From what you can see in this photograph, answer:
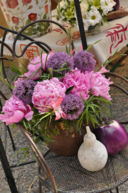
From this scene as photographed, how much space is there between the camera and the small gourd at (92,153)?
778 mm

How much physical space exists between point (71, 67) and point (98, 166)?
1.01ft

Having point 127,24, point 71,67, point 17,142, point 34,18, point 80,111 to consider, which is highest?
point 34,18

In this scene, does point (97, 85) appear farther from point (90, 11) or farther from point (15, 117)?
point (90, 11)

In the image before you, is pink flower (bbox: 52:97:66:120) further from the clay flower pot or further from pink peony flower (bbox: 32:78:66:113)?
the clay flower pot

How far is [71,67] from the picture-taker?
0.78 metres

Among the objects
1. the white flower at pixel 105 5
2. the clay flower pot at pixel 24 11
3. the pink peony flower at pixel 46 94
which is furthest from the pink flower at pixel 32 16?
the pink peony flower at pixel 46 94

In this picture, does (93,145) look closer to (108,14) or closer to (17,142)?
(108,14)

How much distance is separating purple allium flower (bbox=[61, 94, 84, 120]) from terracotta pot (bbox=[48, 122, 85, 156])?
94 millimetres

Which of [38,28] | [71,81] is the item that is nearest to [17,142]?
[38,28]

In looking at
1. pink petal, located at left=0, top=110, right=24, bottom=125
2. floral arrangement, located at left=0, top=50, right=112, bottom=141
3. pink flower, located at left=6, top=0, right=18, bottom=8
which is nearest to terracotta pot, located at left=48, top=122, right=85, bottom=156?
floral arrangement, located at left=0, top=50, right=112, bottom=141

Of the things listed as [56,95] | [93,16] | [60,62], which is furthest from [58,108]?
[93,16]

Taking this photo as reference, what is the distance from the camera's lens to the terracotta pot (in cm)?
81

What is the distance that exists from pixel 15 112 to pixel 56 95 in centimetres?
12

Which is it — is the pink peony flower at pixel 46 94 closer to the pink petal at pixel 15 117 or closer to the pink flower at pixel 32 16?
the pink petal at pixel 15 117
